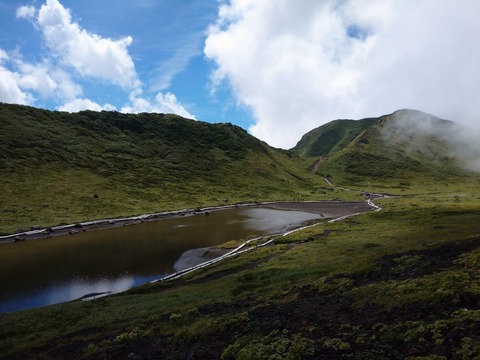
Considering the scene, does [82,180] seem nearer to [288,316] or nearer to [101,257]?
[101,257]

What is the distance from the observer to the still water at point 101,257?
45906 mm

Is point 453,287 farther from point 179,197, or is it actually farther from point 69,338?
point 179,197

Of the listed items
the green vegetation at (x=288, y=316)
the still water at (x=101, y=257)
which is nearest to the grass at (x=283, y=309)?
the green vegetation at (x=288, y=316)

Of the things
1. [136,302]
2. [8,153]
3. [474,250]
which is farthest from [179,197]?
[474,250]

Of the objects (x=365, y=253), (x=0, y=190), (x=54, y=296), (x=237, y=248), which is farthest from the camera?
(x=0, y=190)

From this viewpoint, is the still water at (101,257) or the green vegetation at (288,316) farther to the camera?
the still water at (101,257)

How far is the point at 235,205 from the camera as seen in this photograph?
143 meters

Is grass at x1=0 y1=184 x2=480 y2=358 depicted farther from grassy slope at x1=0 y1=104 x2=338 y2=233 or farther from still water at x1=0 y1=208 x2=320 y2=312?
grassy slope at x1=0 y1=104 x2=338 y2=233

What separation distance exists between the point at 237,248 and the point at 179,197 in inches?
3523

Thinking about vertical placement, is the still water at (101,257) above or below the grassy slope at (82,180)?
below

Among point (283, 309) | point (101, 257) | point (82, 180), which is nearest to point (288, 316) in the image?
point (283, 309)

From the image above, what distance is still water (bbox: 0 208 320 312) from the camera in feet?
151

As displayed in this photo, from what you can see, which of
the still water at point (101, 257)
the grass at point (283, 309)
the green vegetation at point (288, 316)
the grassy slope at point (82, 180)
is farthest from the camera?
the grassy slope at point (82, 180)

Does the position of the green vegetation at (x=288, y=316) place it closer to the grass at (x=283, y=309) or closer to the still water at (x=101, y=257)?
the grass at (x=283, y=309)
